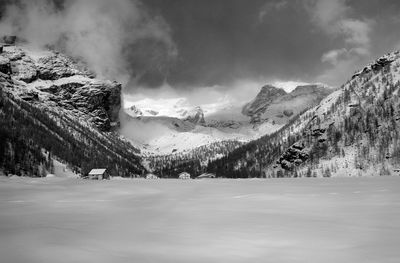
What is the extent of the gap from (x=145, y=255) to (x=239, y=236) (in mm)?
4543

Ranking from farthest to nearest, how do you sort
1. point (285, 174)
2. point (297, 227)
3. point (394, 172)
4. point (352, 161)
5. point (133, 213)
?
point (285, 174) < point (352, 161) < point (394, 172) < point (133, 213) < point (297, 227)

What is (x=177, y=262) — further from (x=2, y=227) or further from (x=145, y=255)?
(x=2, y=227)

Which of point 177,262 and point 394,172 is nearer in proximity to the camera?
point 177,262

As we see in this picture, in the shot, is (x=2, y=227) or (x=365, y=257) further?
(x=2, y=227)

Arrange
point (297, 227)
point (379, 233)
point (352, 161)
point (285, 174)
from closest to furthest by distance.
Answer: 1. point (379, 233)
2. point (297, 227)
3. point (352, 161)
4. point (285, 174)

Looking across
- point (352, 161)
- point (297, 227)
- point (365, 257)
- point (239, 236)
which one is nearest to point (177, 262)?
point (239, 236)

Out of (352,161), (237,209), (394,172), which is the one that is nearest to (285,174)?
(352,161)

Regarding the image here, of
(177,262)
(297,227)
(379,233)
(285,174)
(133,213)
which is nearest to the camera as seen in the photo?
(177,262)

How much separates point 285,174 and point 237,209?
17718cm

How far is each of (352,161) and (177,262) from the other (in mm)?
172980

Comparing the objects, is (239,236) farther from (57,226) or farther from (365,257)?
(57,226)

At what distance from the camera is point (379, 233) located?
15164 millimetres

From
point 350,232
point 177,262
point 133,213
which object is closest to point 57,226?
point 133,213

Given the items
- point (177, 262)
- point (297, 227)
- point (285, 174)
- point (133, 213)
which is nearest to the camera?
point (177, 262)
